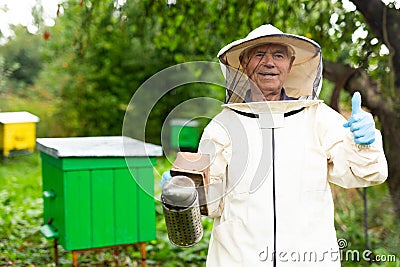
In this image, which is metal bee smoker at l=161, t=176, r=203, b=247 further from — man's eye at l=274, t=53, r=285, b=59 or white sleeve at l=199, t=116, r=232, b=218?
man's eye at l=274, t=53, r=285, b=59

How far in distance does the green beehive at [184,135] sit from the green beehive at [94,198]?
4.11ft

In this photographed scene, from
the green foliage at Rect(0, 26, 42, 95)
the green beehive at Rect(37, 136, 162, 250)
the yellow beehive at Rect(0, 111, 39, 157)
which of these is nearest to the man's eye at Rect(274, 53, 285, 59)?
the green beehive at Rect(37, 136, 162, 250)

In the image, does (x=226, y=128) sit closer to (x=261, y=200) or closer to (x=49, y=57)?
(x=261, y=200)

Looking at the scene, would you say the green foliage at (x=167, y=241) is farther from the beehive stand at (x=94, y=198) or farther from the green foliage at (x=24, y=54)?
the green foliage at (x=24, y=54)

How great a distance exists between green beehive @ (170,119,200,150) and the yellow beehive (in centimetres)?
537

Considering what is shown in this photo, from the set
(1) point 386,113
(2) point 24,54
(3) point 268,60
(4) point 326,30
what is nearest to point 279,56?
(3) point 268,60

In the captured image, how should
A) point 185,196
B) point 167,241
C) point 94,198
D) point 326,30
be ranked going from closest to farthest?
point 185,196, point 94,198, point 326,30, point 167,241

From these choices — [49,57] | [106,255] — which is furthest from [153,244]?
[49,57]

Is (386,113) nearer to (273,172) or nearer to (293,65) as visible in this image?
(293,65)

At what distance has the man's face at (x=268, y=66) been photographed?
1933 mm

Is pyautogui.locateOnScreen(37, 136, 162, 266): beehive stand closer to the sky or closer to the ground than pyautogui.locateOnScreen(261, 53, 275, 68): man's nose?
closer to the ground

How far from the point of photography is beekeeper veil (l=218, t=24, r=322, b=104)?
1.90m

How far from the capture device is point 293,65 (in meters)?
2.07

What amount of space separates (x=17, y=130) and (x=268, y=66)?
5.85 m
